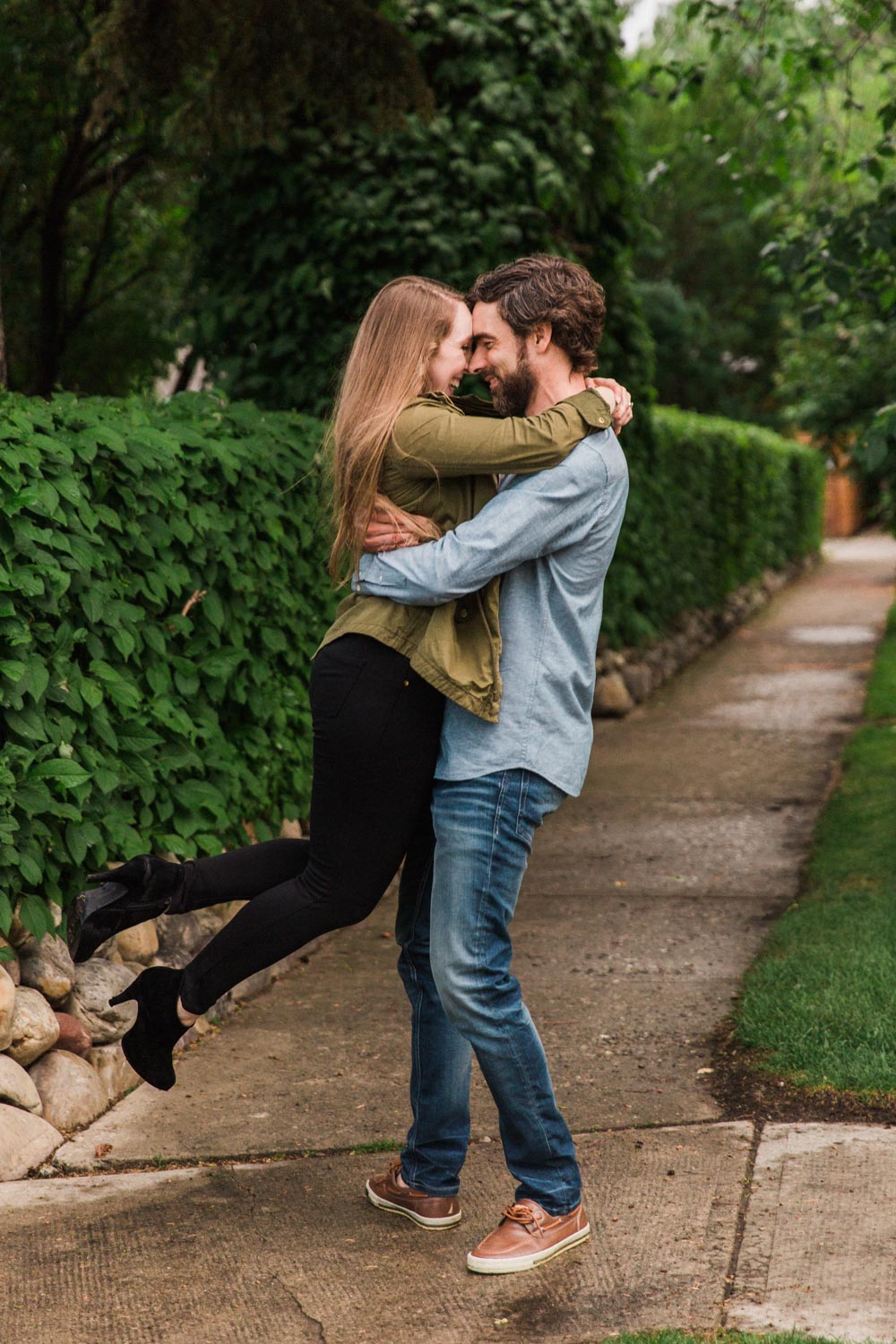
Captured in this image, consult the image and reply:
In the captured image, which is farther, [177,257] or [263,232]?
[177,257]

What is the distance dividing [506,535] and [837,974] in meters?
2.50

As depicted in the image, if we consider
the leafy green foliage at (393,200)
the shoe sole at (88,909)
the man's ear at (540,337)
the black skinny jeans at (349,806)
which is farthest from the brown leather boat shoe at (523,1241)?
the leafy green foliage at (393,200)

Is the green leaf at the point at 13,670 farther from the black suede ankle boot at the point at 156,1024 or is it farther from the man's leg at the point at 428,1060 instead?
the man's leg at the point at 428,1060

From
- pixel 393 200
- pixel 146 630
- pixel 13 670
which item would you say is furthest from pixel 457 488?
pixel 393 200

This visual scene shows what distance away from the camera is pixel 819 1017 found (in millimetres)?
4297

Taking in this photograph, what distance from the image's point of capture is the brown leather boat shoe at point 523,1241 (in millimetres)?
2990

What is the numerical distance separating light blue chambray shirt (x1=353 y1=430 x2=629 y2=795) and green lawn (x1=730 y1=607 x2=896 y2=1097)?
1.52m

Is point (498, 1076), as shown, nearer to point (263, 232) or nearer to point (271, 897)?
point (271, 897)

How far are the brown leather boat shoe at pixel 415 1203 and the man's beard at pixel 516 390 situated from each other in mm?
1743

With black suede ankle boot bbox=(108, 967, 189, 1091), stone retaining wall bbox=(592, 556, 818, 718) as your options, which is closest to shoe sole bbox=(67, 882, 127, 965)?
black suede ankle boot bbox=(108, 967, 189, 1091)

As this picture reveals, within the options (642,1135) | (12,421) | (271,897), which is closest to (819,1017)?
(642,1135)

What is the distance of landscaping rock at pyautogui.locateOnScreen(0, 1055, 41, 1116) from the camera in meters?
3.65

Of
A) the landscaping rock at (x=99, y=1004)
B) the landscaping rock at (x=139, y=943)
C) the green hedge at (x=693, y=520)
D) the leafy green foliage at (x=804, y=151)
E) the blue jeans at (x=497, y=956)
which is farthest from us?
the green hedge at (x=693, y=520)

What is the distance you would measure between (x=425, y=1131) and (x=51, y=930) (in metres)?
1.25
